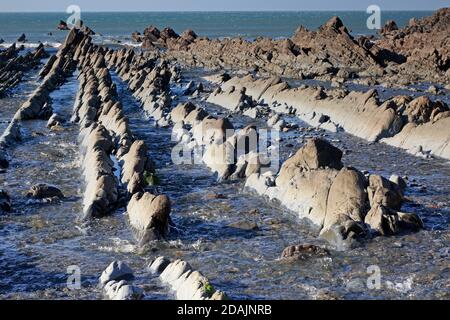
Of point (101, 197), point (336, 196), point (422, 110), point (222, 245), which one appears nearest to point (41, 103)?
point (101, 197)

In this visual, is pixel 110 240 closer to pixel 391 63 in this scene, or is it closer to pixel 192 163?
pixel 192 163

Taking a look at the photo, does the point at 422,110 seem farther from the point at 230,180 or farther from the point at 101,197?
the point at 101,197

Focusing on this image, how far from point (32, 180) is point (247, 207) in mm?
8975

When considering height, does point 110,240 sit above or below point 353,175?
below

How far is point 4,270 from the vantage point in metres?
16.2

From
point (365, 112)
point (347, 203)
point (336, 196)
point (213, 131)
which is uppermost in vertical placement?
point (365, 112)

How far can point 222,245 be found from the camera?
18062 mm

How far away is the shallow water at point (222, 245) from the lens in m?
15.1

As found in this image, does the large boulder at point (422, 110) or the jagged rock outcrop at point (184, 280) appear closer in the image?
the jagged rock outcrop at point (184, 280)

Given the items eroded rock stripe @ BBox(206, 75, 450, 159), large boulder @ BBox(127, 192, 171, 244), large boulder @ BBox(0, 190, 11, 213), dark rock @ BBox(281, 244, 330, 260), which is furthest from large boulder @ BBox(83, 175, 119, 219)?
eroded rock stripe @ BBox(206, 75, 450, 159)

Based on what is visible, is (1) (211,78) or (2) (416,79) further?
(1) (211,78)

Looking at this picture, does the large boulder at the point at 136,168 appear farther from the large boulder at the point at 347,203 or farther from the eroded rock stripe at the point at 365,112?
the eroded rock stripe at the point at 365,112

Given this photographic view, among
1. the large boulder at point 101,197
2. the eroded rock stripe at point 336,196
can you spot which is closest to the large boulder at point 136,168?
the large boulder at point 101,197
